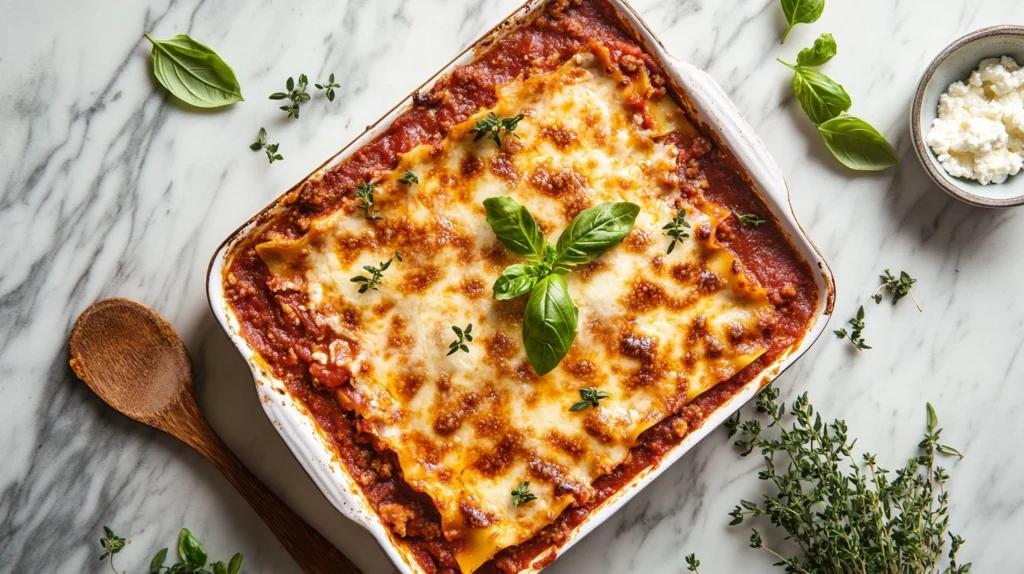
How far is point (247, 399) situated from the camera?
3330mm

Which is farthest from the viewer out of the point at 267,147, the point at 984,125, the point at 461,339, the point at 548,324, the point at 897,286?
the point at 897,286

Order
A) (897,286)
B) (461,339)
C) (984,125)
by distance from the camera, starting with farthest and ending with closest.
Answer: (897,286)
(984,125)
(461,339)

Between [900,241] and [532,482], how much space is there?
6.68 feet

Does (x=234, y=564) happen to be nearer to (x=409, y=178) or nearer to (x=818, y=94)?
(x=409, y=178)

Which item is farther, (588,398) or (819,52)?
(819,52)

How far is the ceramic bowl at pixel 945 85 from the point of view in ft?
10.5

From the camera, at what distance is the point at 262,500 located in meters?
3.23

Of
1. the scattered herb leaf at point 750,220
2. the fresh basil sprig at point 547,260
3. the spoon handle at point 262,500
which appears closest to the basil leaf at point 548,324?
the fresh basil sprig at point 547,260

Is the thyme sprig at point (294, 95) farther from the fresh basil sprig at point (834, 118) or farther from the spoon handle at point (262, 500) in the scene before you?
the fresh basil sprig at point (834, 118)

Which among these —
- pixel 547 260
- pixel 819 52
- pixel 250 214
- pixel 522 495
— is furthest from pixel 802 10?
pixel 250 214

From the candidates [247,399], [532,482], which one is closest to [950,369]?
[532,482]

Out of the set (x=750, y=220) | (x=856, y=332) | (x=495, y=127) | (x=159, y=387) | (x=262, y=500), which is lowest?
(x=262, y=500)

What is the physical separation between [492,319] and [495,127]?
2.36 ft

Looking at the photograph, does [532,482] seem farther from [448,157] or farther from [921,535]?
[921,535]
